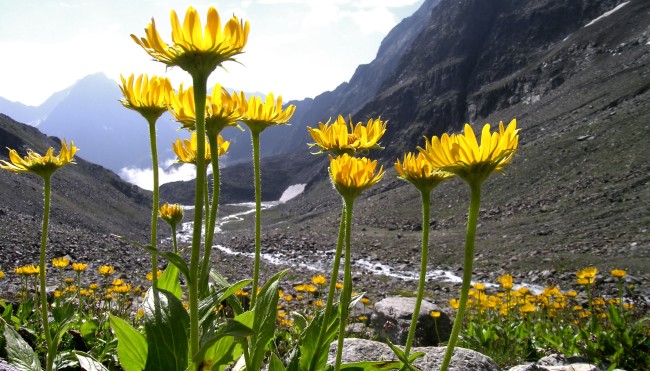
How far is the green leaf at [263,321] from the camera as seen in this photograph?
2439mm

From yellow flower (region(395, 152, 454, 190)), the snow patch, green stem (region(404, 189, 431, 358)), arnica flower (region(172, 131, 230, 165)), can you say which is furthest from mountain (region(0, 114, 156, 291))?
the snow patch

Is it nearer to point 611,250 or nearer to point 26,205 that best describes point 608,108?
point 611,250

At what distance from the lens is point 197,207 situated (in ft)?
6.54

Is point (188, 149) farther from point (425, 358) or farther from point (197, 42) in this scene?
point (425, 358)

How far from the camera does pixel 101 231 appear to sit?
62.0m

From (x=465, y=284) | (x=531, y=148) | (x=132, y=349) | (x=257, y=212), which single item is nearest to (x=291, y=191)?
(x=531, y=148)

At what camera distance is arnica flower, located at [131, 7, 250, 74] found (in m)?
2.03

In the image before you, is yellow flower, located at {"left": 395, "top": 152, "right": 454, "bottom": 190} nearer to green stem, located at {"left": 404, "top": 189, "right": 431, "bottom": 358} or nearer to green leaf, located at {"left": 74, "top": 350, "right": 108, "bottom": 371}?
green stem, located at {"left": 404, "top": 189, "right": 431, "bottom": 358}

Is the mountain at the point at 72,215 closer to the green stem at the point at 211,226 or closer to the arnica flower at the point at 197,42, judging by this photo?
the green stem at the point at 211,226

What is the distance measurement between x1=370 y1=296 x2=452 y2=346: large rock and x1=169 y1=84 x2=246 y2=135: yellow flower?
6.73 metres

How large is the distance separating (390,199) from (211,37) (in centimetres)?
7074

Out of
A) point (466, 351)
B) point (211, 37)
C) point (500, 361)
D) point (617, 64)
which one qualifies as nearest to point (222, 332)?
point (211, 37)

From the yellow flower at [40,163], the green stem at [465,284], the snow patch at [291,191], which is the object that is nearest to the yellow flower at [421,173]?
the green stem at [465,284]

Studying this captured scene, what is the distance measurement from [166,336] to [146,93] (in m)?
1.46
